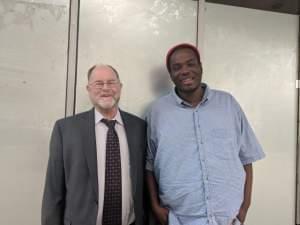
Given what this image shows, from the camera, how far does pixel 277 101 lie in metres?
3.15

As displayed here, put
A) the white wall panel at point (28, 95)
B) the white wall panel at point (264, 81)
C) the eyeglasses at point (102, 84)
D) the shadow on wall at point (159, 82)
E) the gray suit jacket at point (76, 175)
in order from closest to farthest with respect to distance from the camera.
Result: the gray suit jacket at point (76, 175), the eyeglasses at point (102, 84), the white wall panel at point (28, 95), the shadow on wall at point (159, 82), the white wall panel at point (264, 81)

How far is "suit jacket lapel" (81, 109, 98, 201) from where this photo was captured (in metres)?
2.15

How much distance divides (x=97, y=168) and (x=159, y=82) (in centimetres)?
93

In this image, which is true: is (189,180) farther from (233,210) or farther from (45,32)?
(45,32)

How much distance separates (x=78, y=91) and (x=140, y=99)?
0.44m

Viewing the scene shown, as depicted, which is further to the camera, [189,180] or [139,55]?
[139,55]

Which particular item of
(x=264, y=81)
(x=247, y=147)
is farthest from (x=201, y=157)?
(x=264, y=81)

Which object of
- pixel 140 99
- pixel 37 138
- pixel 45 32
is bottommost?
pixel 37 138

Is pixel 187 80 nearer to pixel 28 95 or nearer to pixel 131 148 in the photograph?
pixel 131 148

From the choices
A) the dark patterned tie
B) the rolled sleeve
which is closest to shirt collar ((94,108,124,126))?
the dark patterned tie

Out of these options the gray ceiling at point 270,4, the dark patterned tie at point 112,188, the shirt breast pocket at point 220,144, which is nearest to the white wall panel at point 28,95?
the dark patterned tie at point 112,188

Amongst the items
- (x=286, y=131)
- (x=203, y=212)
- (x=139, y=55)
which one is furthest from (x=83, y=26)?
(x=286, y=131)

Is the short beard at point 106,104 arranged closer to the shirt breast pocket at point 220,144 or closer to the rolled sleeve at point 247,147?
the shirt breast pocket at point 220,144

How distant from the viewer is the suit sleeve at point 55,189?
2182 millimetres
